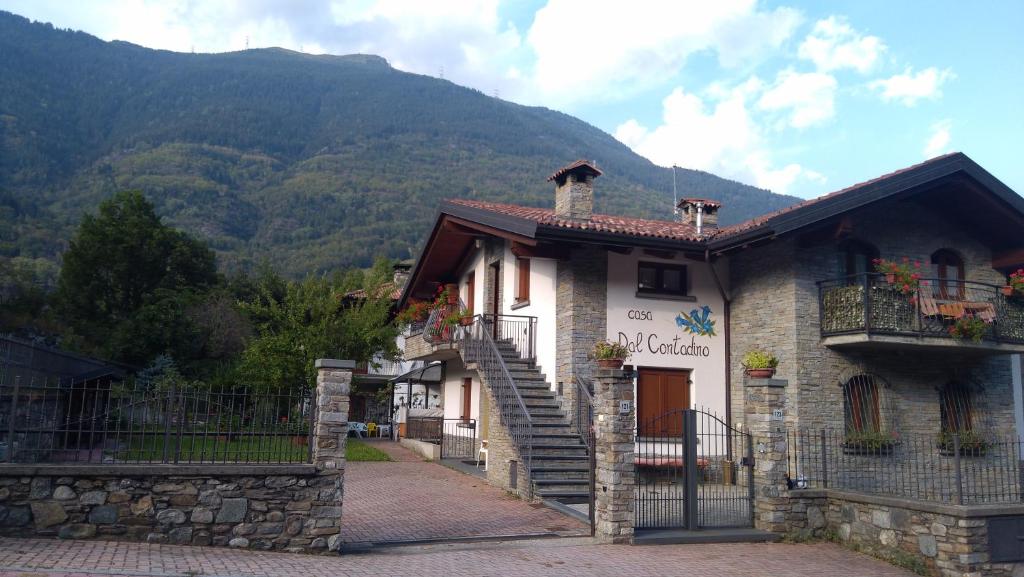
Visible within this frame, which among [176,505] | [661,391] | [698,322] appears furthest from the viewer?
[698,322]

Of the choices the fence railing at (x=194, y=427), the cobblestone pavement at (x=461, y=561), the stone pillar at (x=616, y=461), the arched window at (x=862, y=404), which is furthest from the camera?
the arched window at (x=862, y=404)

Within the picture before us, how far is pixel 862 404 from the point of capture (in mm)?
15555

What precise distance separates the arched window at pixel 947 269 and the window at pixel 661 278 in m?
5.35

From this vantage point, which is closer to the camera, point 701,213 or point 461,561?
point 461,561

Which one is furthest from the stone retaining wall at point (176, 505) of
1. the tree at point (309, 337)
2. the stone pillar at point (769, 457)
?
the tree at point (309, 337)

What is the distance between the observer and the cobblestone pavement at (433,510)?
11.0 meters

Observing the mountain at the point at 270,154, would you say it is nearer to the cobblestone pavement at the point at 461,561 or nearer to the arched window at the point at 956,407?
the cobblestone pavement at the point at 461,561

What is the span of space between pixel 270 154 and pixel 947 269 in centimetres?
10124

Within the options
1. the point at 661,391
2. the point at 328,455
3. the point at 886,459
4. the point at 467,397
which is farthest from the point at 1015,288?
the point at 328,455

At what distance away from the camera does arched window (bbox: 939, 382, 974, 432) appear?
16297 mm

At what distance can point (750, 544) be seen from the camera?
1100 centimetres

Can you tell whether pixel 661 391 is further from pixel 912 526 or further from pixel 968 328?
pixel 912 526

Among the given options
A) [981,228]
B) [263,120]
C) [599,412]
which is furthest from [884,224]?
[263,120]

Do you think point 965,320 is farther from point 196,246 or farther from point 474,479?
point 196,246
